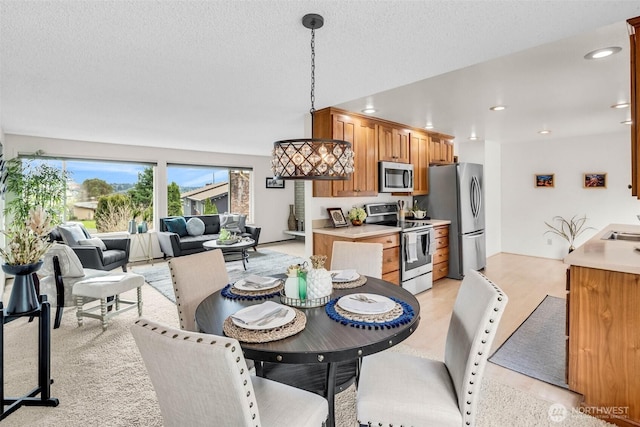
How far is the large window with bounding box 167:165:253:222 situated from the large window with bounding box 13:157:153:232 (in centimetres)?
52

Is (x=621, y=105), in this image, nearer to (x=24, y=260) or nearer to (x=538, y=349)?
(x=538, y=349)

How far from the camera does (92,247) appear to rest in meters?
4.46

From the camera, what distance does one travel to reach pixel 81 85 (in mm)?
2848

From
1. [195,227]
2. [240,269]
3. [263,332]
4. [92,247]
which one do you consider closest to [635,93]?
[263,332]

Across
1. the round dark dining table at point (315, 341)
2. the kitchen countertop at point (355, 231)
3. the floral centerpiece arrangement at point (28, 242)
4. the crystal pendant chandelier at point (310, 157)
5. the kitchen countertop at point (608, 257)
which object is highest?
the crystal pendant chandelier at point (310, 157)

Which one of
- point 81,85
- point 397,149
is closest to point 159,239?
point 81,85

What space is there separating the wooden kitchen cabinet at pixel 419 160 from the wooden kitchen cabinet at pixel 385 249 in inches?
56.3

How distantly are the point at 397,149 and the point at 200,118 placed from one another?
2.66 metres

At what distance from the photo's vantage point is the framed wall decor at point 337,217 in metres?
3.99

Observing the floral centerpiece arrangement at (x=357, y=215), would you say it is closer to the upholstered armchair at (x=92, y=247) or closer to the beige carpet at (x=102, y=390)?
the beige carpet at (x=102, y=390)

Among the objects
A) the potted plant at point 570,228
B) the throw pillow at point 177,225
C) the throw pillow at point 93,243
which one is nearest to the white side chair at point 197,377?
the throw pillow at point 93,243

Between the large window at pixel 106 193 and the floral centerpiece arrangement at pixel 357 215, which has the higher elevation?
the large window at pixel 106 193

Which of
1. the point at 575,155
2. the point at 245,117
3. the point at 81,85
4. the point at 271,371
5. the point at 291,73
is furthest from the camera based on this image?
the point at 575,155

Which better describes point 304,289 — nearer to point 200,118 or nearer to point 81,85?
point 81,85
